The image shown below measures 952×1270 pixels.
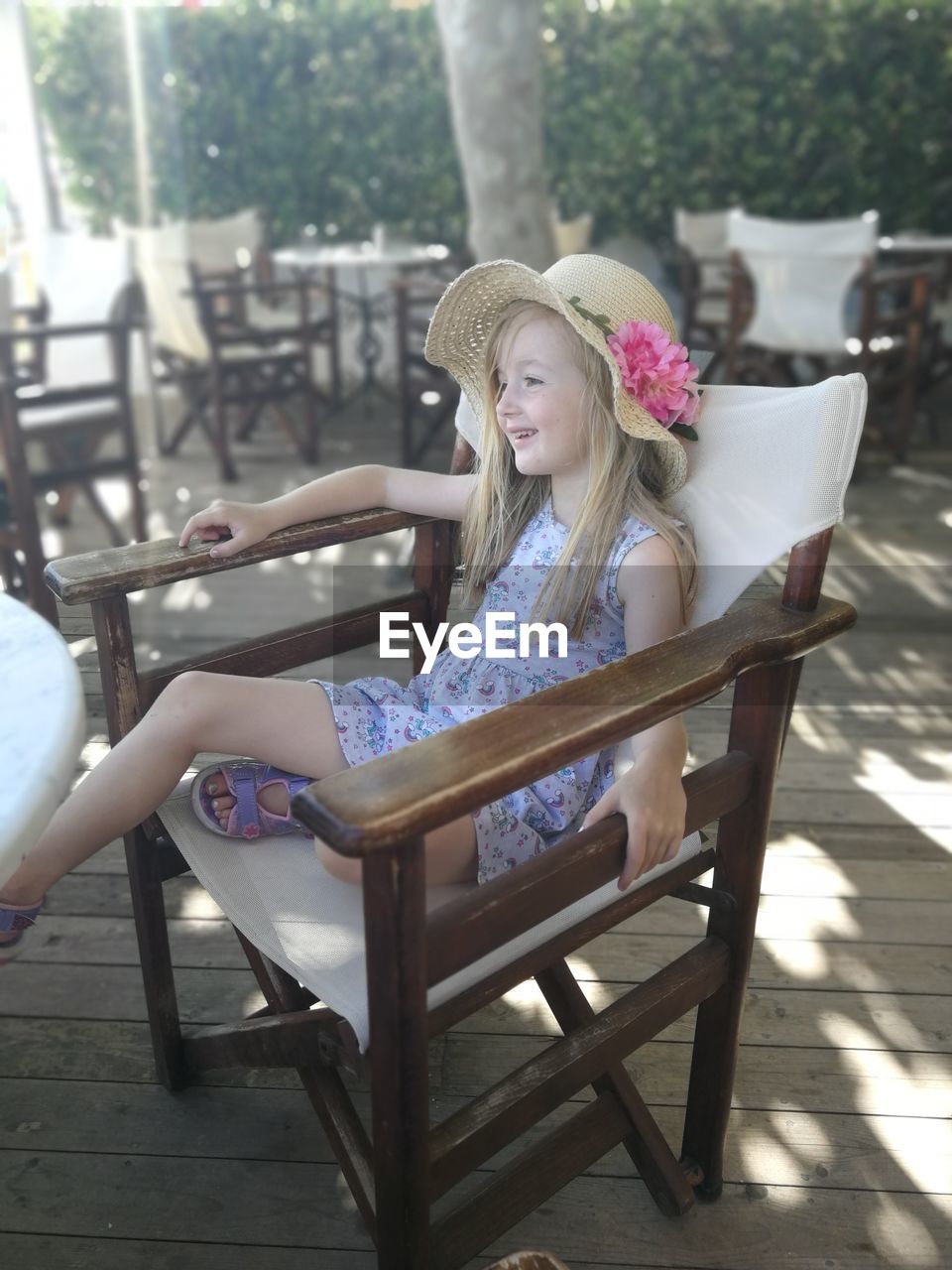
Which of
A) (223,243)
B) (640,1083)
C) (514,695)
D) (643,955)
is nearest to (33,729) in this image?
(514,695)

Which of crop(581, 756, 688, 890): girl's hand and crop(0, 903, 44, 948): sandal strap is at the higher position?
crop(581, 756, 688, 890): girl's hand

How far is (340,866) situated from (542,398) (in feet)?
2.03

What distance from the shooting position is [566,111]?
693 cm

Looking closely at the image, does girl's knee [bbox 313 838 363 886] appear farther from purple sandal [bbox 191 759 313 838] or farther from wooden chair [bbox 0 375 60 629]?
wooden chair [bbox 0 375 60 629]

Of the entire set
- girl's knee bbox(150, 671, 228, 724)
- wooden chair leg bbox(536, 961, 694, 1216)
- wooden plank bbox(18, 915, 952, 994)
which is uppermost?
girl's knee bbox(150, 671, 228, 724)

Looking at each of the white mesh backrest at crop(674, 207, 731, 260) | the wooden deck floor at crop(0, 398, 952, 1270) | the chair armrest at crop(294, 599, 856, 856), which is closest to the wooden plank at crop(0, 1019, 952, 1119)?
the wooden deck floor at crop(0, 398, 952, 1270)

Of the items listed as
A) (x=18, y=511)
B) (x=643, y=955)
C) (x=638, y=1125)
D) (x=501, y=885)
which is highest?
(x=501, y=885)

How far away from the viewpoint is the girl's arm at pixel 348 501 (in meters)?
1.40

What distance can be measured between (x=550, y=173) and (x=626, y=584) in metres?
6.32

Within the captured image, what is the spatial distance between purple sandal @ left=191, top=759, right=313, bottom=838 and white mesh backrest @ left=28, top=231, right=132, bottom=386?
9.69 feet

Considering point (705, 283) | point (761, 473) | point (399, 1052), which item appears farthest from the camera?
point (705, 283)

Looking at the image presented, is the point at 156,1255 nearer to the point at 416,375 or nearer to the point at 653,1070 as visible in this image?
the point at 653,1070

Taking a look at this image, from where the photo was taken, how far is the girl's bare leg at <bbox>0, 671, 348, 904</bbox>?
48.5 inches

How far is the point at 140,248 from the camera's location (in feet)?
17.4
